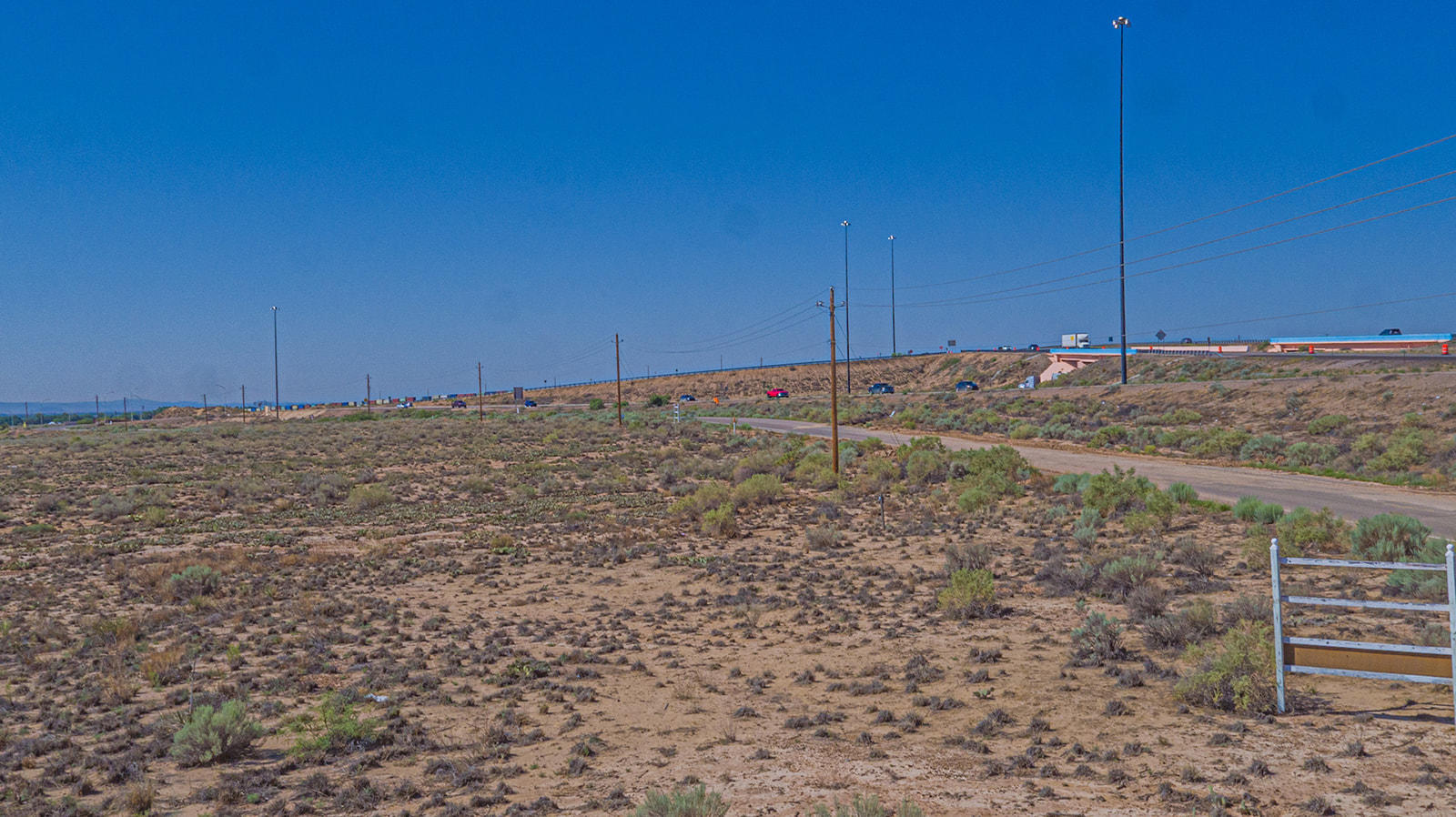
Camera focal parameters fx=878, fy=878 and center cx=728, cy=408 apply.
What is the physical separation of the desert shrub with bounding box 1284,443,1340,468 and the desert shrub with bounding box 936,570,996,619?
22850mm

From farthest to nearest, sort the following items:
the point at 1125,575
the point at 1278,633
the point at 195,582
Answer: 1. the point at 195,582
2. the point at 1125,575
3. the point at 1278,633

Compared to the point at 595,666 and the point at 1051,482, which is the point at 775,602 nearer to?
the point at 595,666

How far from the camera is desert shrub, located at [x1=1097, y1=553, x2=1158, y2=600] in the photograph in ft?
49.9

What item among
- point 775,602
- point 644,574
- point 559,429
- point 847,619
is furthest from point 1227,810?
point 559,429

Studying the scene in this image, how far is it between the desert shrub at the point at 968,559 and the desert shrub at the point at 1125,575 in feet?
8.37

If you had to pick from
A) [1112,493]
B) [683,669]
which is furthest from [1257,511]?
[683,669]

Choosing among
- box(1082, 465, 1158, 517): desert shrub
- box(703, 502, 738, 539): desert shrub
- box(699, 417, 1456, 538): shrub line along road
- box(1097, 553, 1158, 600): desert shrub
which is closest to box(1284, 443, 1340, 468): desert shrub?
box(699, 417, 1456, 538): shrub line along road

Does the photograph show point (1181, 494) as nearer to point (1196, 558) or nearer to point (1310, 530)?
point (1310, 530)

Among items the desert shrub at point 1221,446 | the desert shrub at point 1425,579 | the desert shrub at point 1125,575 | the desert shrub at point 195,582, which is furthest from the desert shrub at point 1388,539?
the desert shrub at point 195,582

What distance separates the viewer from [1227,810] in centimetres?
714

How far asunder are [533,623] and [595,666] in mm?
3214

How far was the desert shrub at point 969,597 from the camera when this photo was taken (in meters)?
14.6

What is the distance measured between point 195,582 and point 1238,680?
758 inches

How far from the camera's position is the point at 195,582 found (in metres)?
18.7
